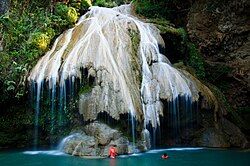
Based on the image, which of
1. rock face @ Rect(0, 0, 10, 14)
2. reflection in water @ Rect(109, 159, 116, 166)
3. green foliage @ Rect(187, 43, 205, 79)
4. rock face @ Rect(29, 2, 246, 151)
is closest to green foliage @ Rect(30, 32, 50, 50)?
rock face @ Rect(29, 2, 246, 151)

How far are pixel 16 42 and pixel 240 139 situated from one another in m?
12.9

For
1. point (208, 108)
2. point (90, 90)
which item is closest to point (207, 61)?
point (208, 108)

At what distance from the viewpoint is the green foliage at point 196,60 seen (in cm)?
2417

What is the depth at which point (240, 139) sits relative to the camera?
20844 mm

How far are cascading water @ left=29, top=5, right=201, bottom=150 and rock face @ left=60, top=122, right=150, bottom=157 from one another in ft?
1.98

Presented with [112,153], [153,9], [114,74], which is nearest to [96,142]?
[112,153]

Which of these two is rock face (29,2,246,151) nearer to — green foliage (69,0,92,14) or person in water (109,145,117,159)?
person in water (109,145,117,159)

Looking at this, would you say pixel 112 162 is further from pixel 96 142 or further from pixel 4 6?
pixel 4 6

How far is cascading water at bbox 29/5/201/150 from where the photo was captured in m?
18.2

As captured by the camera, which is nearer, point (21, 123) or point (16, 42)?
point (21, 123)

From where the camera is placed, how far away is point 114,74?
18953mm

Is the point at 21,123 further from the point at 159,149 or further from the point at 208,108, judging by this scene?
the point at 208,108

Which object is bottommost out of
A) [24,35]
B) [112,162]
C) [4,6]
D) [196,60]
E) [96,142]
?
[112,162]

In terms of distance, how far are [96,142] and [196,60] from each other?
33.8 ft
